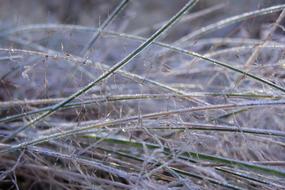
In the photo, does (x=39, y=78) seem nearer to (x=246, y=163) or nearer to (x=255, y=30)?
(x=246, y=163)

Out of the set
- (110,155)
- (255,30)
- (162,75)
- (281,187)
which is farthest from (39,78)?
(255,30)

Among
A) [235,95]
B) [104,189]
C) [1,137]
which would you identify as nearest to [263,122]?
[235,95]

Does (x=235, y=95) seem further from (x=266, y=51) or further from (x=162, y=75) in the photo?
(x=266, y=51)

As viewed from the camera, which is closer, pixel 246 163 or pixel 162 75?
pixel 246 163

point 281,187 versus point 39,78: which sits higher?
point 39,78

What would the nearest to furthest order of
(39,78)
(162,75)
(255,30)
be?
1. (162,75)
2. (39,78)
3. (255,30)

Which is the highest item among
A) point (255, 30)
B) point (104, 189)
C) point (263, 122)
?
point (255, 30)

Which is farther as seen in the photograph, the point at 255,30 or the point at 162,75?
the point at 255,30

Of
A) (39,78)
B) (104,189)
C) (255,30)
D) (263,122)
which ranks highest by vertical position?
(255,30)

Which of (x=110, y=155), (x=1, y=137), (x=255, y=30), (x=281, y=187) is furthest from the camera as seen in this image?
(x=255, y=30)
